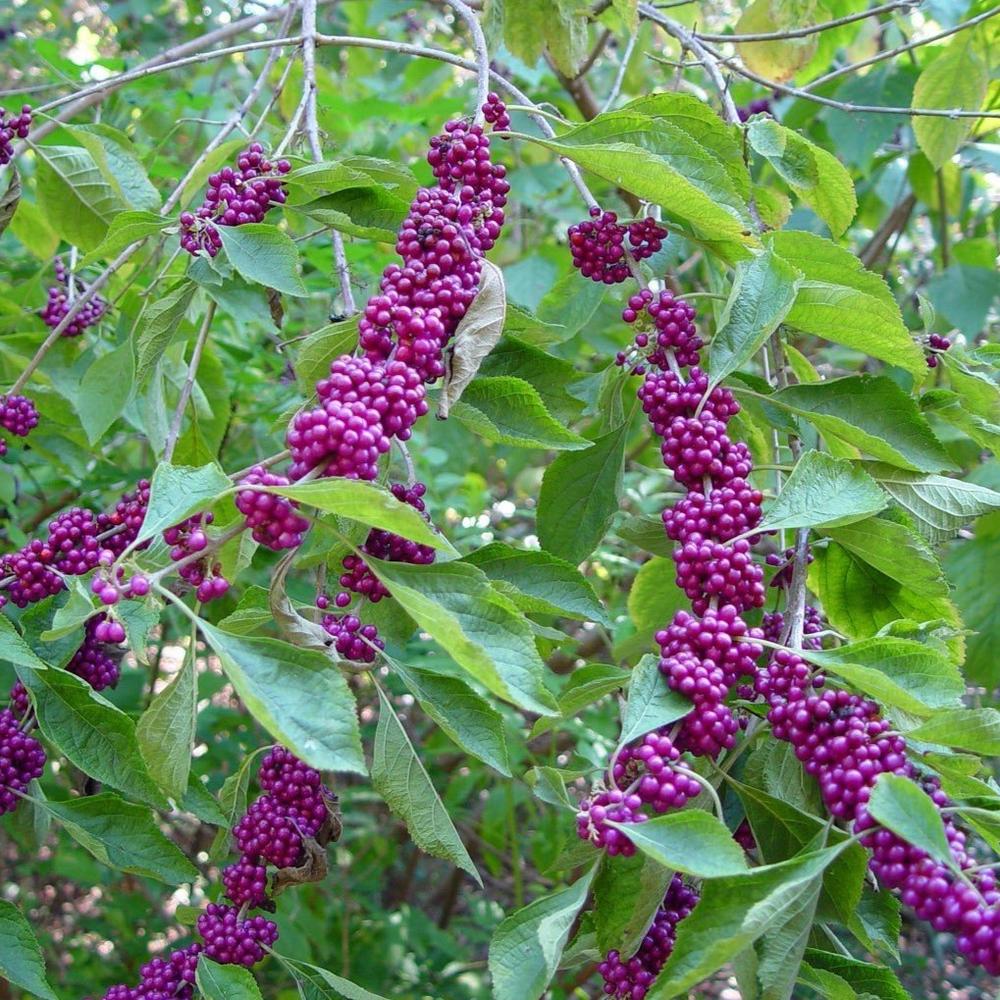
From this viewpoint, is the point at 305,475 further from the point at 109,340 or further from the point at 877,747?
the point at 109,340

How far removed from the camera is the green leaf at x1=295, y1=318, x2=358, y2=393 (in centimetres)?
121

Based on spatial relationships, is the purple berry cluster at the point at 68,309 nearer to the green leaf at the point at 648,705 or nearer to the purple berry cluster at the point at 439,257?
the purple berry cluster at the point at 439,257

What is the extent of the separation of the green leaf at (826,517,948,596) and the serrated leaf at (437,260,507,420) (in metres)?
0.45

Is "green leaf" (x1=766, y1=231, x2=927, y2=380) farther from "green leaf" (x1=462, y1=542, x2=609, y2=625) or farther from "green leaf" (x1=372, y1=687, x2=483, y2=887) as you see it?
"green leaf" (x1=372, y1=687, x2=483, y2=887)

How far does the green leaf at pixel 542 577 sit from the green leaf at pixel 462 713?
0.14 m

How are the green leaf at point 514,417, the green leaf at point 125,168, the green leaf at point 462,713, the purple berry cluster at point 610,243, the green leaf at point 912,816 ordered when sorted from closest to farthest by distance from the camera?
1. the green leaf at point 912,816
2. the green leaf at point 462,713
3. the green leaf at point 514,417
4. the purple berry cluster at point 610,243
5. the green leaf at point 125,168

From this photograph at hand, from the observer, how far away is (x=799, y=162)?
1.52 m

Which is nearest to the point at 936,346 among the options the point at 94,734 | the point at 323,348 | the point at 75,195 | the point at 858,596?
the point at 858,596

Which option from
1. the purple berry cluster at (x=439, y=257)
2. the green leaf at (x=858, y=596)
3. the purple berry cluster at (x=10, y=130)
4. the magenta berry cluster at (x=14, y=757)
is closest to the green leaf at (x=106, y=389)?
the purple berry cluster at (x=10, y=130)

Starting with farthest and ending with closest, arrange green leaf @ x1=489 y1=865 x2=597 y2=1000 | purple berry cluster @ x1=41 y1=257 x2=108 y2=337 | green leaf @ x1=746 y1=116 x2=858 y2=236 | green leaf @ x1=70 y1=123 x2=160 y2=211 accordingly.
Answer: purple berry cluster @ x1=41 y1=257 x2=108 y2=337 < green leaf @ x1=70 y1=123 x2=160 y2=211 < green leaf @ x1=746 y1=116 x2=858 y2=236 < green leaf @ x1=489 y1=865 x2=597 y2=1000

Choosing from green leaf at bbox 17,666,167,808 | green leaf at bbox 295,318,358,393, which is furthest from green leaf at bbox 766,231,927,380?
green leaf at bbox 17,666,167,808

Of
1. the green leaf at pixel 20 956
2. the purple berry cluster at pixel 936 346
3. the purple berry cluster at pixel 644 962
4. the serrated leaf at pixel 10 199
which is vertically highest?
the serrated leaf at pixel 10 199

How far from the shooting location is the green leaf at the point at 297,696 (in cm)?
84

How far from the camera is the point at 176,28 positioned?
458 centimetres
